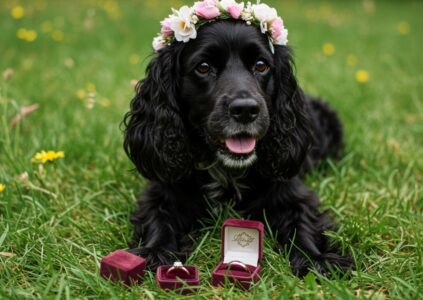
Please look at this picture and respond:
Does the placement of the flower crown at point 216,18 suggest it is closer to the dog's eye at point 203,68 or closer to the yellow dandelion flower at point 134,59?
the dog's eye at point 203,68

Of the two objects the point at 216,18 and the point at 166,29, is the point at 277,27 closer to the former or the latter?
the point at 216,18

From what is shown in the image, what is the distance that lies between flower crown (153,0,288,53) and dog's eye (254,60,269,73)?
10 cm

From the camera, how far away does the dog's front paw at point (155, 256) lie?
238cm

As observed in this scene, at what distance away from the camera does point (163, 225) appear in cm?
264

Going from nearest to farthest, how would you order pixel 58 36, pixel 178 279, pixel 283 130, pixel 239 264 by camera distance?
pixel 178 279, pixel 239 264, pixel 283 130, pixel 58 36

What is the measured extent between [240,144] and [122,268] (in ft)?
2.64

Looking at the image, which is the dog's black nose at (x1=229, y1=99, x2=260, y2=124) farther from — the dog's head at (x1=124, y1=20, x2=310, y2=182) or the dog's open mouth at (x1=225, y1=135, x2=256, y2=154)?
the dog's open mouth at (x1=225, y1=135, x2=256, y2=154)

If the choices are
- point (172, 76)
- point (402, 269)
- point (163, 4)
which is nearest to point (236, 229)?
point (402, 269)

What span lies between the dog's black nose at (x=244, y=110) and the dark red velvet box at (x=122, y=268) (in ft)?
2.45

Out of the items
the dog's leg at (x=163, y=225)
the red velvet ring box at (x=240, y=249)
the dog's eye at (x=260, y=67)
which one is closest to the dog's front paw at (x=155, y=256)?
the dog's leg at (x=163, y=225)

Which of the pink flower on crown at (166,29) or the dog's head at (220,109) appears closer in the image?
the dog's head at (220,109)

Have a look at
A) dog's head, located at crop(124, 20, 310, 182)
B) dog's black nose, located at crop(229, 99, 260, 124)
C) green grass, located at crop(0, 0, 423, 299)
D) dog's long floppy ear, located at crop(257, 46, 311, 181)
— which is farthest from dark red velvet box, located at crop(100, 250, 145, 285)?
dog's long floppy ear, located at crop(257, 46, 311, 181)

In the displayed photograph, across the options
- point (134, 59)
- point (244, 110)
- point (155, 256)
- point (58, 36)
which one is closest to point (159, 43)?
point (244, 110)

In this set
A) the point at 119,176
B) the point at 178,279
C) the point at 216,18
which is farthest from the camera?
the point at 119,176
